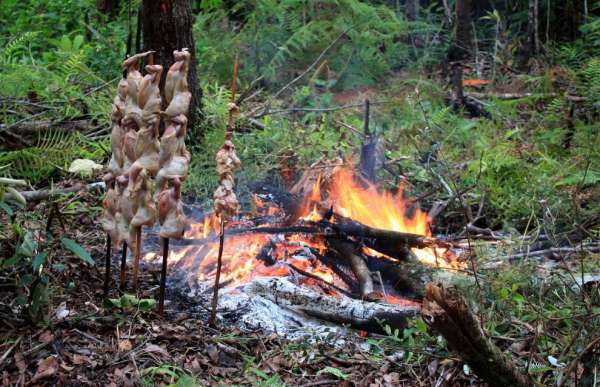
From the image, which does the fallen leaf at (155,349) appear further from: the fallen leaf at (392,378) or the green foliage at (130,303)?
the fallen leaf at (392,378)

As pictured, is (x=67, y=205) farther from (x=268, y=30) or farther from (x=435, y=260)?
(x=268, y=30)

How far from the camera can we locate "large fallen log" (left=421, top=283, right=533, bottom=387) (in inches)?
96.8

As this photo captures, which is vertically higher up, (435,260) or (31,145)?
(31,145)

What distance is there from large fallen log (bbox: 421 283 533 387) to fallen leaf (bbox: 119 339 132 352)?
4.22 feet

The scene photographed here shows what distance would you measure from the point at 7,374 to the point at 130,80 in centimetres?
129

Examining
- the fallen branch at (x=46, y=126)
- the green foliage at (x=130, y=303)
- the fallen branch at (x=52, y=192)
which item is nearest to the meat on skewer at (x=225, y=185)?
the green foliage at (x=130, y=303)

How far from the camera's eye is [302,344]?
326 cm

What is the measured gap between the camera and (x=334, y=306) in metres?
3.60

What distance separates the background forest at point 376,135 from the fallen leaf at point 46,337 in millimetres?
60

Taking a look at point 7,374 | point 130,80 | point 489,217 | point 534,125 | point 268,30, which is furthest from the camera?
point 268,30

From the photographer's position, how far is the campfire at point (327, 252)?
3.73 meters

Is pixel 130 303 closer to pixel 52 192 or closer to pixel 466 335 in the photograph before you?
pixel 52 192

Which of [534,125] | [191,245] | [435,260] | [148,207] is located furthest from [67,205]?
[534,125]

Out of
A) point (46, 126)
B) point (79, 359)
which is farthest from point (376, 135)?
point (79, 359)
